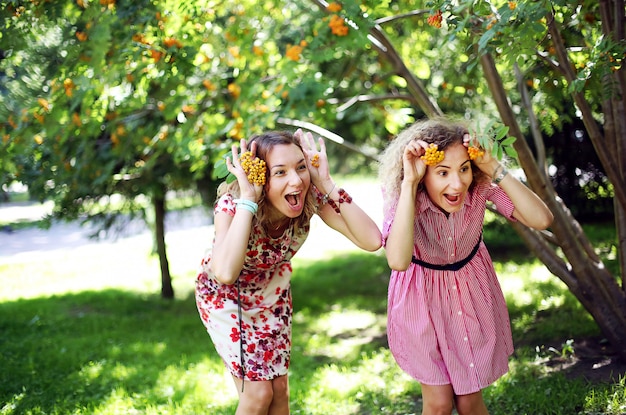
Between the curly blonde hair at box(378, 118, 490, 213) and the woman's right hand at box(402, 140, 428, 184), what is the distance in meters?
0.10

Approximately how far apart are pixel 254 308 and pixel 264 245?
0.29m

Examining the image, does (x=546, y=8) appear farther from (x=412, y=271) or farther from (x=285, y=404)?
(x=285, y=404)

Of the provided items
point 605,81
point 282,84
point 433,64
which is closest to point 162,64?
point 282,84

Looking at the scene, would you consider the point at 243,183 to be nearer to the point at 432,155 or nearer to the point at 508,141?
the point at 432,155

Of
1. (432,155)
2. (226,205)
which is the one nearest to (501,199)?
(432,155)

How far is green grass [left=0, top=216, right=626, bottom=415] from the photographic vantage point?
4.16 metres

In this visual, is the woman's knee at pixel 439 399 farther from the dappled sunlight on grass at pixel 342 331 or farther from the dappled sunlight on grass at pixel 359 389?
the dappled sunlight on grass at pixel 342 331

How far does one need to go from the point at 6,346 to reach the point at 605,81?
5.25 metres

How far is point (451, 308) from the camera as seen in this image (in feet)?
9.28

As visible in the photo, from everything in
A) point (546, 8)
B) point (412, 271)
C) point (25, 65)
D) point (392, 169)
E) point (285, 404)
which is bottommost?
point (285, 404)

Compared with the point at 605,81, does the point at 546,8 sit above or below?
above

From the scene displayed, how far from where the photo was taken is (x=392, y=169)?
2990 millimetres

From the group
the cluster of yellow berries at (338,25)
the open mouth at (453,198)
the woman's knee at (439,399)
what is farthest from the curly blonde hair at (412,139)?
the cluster of yellow berries at (338,25)

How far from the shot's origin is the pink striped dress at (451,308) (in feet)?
9.12
